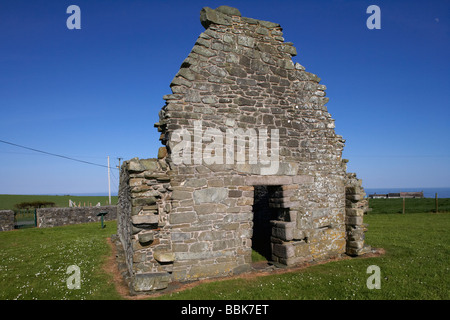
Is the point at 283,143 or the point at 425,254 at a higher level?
the point at 283,143

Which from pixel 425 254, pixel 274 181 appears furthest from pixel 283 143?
pixel 425 254

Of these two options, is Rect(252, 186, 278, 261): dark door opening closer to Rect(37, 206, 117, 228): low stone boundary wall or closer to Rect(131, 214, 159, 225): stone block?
Rect(131, 214, 159, 225): stone block

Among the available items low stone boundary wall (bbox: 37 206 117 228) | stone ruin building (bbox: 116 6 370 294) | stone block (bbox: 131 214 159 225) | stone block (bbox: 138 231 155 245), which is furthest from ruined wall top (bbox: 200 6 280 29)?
low stone boundary wall (bbox: 37 206 117 228)

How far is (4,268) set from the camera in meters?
10.1

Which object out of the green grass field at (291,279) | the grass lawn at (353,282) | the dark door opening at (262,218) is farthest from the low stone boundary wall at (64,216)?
the grass lawn at (353,282)

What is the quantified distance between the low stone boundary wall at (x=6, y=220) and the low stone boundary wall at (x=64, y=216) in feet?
6.09

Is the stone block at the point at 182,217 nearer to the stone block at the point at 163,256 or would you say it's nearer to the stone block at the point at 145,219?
the stone block at the point at 145,219

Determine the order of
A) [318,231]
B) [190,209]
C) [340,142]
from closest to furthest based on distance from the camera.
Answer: [190,209]
[318,231]
[340,142]

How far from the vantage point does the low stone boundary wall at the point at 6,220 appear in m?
21.5

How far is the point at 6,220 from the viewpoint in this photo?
21.6 meters
